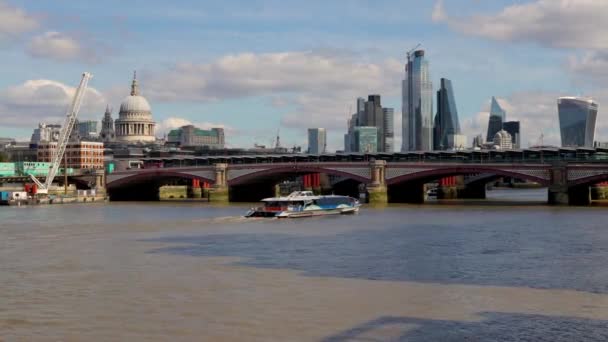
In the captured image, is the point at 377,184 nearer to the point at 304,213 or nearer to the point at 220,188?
the point at 304,213

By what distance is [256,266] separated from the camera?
33.2 metres

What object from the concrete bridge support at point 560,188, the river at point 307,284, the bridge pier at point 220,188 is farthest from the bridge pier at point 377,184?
the river at point 307,284

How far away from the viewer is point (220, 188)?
97.9 meters

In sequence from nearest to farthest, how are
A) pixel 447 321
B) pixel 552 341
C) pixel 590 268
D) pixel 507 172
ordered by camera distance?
pixel 552 341 < pixel 447 321 < pixel 590 268 < pixel 507 172

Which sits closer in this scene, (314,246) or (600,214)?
(314,246)

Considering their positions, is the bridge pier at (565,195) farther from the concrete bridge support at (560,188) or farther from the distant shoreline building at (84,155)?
the distant shoreline building at (84,155)

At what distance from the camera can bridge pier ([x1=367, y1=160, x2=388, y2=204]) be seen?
3403 inches

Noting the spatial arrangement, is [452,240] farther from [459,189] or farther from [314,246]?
[459,189]

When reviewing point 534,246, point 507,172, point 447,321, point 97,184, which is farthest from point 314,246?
point 97,184

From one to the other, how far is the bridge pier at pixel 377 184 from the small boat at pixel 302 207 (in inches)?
515

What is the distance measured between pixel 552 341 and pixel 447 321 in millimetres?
3087

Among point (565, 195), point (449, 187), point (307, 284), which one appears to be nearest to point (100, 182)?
point (449, 187)

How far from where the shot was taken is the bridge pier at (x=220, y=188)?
319 feet

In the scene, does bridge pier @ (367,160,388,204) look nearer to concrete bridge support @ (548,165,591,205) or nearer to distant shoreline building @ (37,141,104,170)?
concrete bridge support @ (548,165,591,205)
